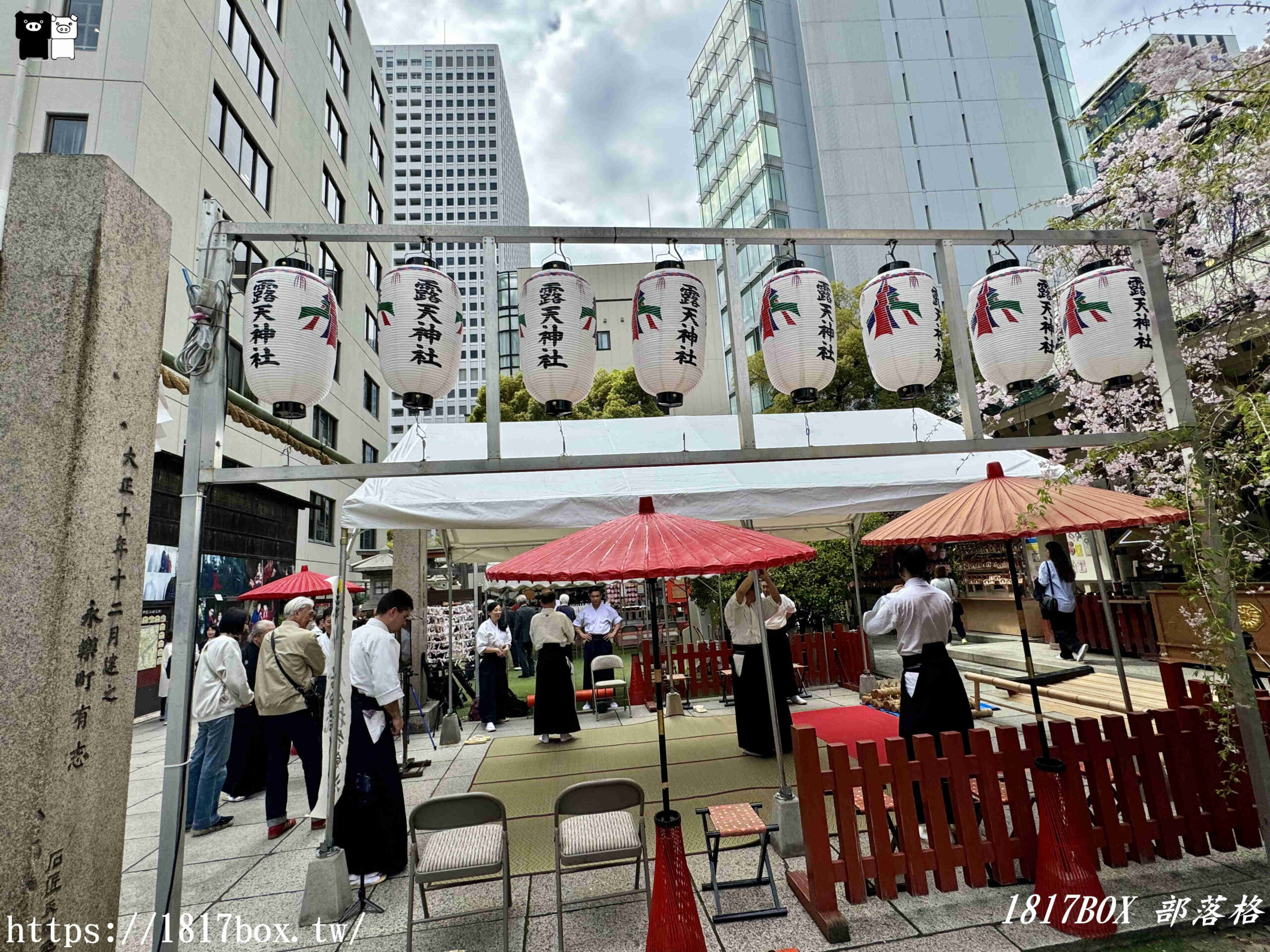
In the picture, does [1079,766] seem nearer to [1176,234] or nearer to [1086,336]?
[1086,336]

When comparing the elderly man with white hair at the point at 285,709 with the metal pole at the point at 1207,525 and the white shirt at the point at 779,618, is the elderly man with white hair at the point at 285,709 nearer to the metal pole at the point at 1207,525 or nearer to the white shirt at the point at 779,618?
the white shirt at the point at 779,618

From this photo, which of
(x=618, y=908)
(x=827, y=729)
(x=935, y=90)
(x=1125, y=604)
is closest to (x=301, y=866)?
(x=618, y=908)

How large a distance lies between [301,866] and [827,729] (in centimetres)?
551

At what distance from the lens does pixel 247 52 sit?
46.5 feet

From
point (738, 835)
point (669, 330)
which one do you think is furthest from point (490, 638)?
point (669, 330)

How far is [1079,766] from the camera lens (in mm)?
3668

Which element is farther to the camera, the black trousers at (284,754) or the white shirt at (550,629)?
the white shirt at (550,629)

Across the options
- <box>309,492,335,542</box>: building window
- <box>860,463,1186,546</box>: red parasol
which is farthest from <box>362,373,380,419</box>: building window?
<box>860,463,1186,546</box>: red parasol

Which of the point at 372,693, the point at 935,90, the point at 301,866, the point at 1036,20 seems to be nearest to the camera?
the point at 372,693

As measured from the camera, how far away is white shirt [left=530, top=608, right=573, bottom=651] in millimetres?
7629

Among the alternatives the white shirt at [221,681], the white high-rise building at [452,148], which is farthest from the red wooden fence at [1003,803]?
the white high-rise building at [452,148]

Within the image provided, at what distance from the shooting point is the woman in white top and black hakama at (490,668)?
8.51 m

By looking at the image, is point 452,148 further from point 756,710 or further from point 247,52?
point 756,710

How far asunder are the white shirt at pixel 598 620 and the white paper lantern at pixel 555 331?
22.6 feet
